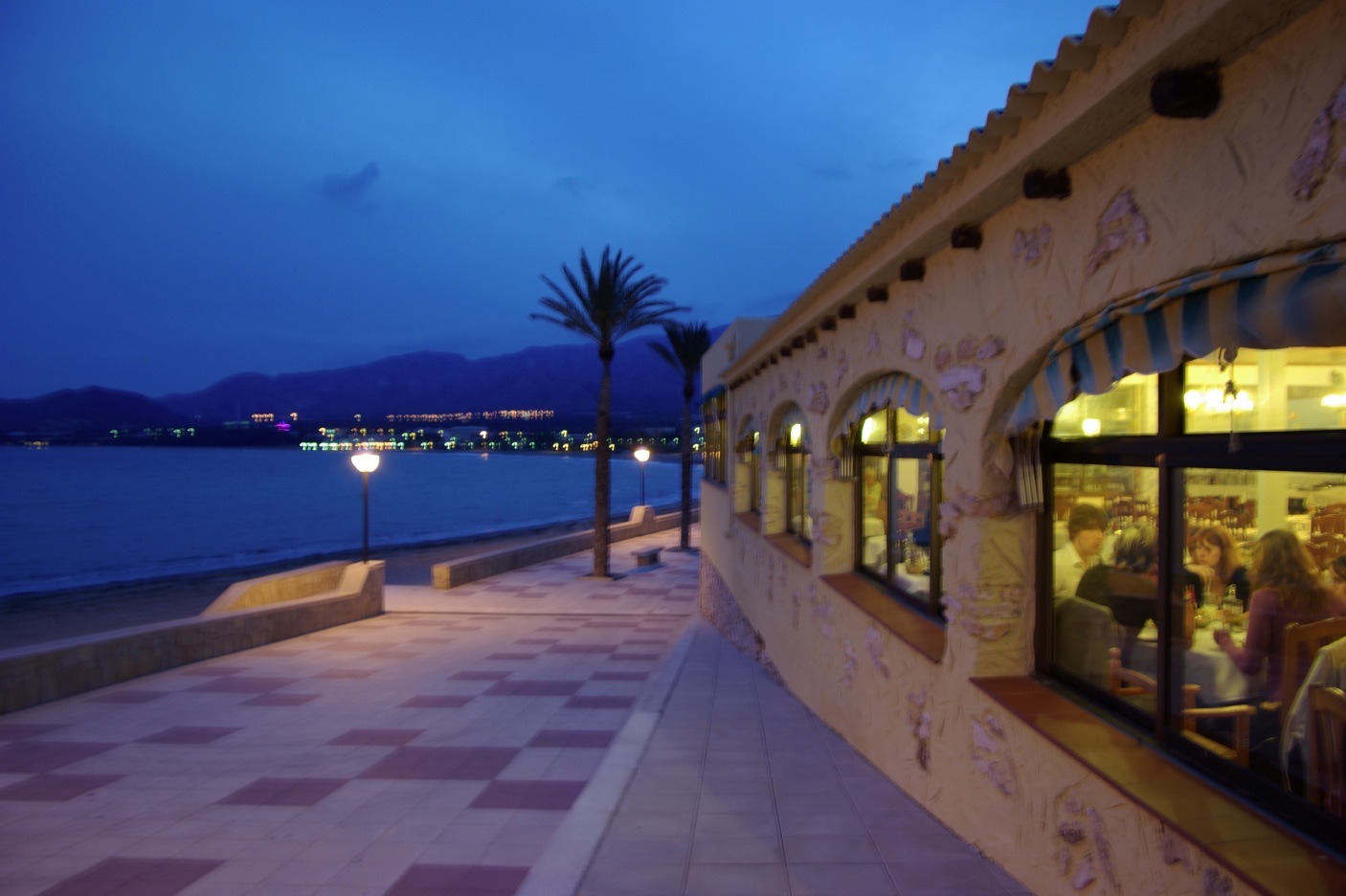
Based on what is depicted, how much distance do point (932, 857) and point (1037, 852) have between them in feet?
2.50

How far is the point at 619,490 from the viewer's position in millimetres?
109938

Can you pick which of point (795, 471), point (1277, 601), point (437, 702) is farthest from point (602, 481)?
point (1277, 601)

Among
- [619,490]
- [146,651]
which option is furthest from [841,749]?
[619,490]

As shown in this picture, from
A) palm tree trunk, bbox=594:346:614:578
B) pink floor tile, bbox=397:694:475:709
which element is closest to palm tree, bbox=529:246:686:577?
palm tree trunk, bbox=594:346:614:578

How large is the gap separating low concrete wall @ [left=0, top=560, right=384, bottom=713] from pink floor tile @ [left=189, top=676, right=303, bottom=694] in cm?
105

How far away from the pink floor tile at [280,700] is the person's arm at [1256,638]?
8.79 meters

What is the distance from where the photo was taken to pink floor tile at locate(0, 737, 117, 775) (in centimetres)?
668

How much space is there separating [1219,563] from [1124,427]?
2.33ft

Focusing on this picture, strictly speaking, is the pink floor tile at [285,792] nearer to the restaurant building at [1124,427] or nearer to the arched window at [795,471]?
the restaurant building at [1124,427]

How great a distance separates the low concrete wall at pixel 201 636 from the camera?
28.5 feet

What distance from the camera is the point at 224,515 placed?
216 ft

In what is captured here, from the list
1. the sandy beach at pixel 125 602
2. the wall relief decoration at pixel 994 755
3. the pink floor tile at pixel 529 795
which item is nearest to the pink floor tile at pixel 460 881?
the pink floor tile at pixel 529 795

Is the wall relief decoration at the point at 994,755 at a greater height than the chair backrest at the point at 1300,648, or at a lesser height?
lesser

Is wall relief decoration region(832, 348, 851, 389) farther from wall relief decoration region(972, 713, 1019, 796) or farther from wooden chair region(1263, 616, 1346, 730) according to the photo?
wooden chair region(1263, 616, 1346, 730)
